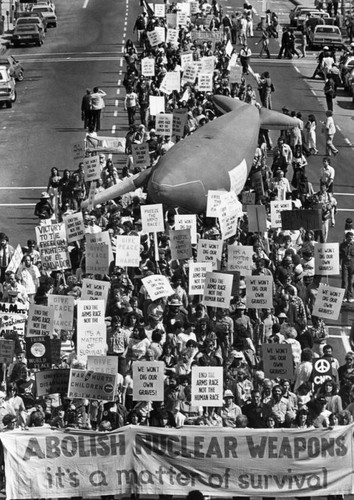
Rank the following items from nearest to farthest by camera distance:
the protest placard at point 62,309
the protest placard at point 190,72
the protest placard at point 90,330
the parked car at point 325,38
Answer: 1. the protest placard at point 90,330
2. the protest placard at point 62,309
3. the protest placard at point 190,72
4. the parked car at point 325,38

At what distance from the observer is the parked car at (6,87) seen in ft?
183

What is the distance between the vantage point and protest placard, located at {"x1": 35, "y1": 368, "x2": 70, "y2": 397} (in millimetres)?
23688

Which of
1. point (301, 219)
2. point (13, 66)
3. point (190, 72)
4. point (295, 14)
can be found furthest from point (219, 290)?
point (295, 14)

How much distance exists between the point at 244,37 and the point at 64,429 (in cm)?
4640

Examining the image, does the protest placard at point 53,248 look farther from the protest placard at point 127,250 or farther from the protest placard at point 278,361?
the protest placard at point 278,361

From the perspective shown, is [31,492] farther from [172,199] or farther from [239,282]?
[172,199]

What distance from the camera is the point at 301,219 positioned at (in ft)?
107

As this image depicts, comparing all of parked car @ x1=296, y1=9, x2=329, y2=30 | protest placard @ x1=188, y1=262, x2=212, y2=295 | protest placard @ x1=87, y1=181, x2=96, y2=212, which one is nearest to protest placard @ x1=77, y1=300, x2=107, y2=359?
protest placard @ x1=188, y1=262, x2=212, y2=295

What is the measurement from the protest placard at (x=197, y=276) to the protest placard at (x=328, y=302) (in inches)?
101

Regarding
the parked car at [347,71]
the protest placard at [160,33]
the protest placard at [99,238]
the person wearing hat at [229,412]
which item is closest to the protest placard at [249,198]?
the protest placard at [99,238]

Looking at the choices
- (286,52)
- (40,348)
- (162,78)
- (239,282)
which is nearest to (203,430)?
(40,348)

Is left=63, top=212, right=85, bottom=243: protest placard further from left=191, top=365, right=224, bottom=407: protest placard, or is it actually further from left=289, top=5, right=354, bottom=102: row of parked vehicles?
left=289, top=5, right=354, bottom=102: row of parked vehicles

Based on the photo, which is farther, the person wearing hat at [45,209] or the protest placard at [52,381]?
the person wearing hat at [45,209]

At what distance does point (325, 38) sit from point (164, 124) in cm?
2831
